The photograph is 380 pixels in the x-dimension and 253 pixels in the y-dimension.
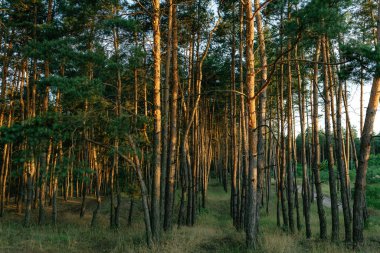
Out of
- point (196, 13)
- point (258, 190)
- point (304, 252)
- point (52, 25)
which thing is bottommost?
point (304, 252)

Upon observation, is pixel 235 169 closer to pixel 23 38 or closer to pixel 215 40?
pixel 215 40

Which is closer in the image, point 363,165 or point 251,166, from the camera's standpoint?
point 363,165

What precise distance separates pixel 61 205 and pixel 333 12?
73.7ft

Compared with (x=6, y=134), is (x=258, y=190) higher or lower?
lower

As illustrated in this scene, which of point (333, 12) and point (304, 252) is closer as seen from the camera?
point (333, 12)

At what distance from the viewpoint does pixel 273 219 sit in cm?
2025

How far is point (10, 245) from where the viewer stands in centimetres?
970

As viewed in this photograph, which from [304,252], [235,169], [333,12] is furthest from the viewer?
[235,169]

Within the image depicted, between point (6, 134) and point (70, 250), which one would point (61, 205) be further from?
point (6, 134)

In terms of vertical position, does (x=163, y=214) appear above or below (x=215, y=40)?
below

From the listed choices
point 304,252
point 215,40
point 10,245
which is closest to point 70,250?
point 10,245

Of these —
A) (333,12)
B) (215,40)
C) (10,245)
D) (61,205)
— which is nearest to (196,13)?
(215,40)

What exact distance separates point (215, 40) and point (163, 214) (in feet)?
31.4

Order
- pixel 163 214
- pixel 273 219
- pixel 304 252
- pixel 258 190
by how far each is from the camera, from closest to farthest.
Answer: pixel 304 252 < pixel 258 190 < pixel 163 214 < pixel 273 219
